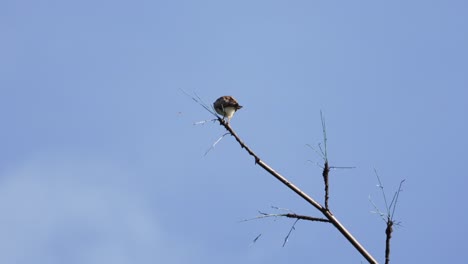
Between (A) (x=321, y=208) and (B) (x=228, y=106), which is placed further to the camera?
(B) (x=228, y=106)

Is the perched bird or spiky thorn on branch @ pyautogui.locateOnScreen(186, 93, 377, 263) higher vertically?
the perched bird

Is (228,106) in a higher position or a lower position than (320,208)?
higher

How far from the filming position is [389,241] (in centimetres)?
608

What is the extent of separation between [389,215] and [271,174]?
1.39 meters

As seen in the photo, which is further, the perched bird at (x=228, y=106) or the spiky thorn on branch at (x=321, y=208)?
the perched bird at (x=228, y=106)

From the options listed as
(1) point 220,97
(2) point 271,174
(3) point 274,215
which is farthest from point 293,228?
(1) point 220,97

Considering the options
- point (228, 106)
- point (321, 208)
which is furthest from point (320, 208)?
point (228, 106)

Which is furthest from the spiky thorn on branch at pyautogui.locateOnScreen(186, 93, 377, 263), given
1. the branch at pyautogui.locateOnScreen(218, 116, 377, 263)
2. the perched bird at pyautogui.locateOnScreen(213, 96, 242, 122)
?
the perched bird at pyautogui.locateOnScreen(213, 96, 242, 122)

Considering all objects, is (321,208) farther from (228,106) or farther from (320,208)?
(228,106)

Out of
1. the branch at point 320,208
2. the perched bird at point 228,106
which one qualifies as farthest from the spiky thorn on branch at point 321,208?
the perched bird at point 228,106

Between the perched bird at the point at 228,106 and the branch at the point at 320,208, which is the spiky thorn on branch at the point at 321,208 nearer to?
the branch at the point at 320,208

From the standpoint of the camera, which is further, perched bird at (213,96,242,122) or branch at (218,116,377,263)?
perched bird at (213,96,242,122)

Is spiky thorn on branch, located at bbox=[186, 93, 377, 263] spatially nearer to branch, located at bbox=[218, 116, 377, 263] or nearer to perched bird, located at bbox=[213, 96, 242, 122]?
branch, located at bbox=[218, 116, 377, 263]

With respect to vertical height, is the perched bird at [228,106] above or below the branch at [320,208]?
above
